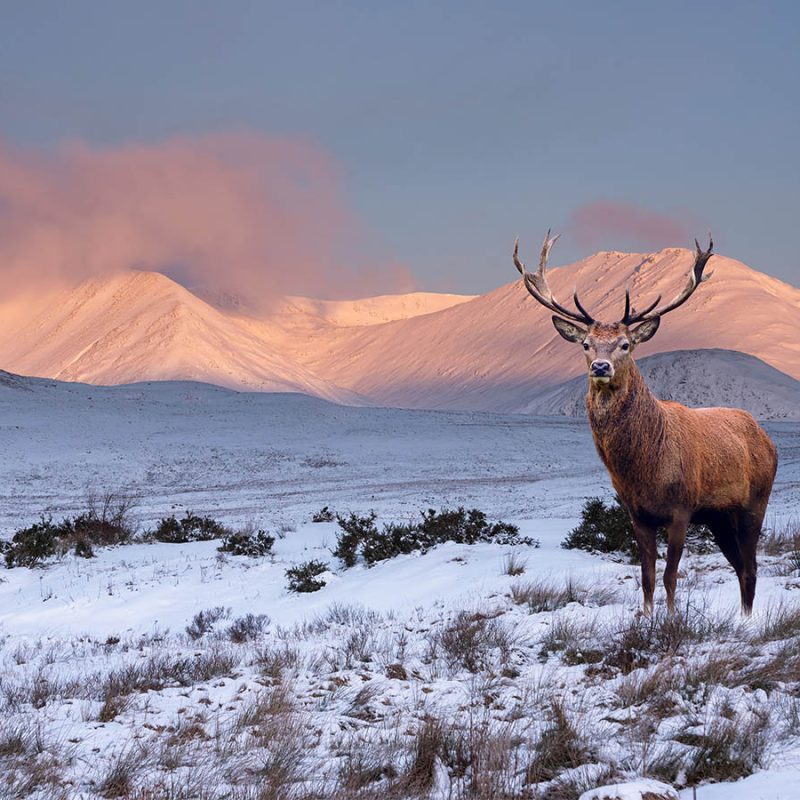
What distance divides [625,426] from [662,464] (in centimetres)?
38

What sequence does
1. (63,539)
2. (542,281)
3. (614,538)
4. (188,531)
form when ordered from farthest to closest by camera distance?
(188,531) → (63,539) → (614,538) → (542,281)

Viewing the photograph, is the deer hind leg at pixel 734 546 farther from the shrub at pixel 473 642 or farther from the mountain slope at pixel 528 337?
the mountain slope at pixel 528 337

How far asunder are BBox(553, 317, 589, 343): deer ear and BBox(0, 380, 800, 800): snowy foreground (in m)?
2.16

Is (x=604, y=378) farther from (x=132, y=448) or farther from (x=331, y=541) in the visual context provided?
(x=132, y=448)

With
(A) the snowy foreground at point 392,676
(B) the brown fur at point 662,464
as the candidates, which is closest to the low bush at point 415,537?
(A) the snowy foreground at point 392,676

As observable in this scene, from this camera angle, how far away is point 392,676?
19.2 feet

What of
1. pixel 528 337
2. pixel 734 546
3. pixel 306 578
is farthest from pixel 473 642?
pixel 528 337

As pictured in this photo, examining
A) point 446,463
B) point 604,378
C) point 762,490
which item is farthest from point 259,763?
point 446,463

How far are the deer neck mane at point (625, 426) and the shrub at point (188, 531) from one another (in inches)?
390

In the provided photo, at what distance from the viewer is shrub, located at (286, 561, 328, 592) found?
10469mm

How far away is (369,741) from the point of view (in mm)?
4488

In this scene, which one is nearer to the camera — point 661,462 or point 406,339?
point 661,462

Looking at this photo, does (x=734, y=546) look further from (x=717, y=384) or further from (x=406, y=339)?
(x=406, y=339)

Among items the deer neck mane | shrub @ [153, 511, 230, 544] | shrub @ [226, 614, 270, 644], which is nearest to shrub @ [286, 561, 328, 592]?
shrub @ [226, 614, 270, 644]
